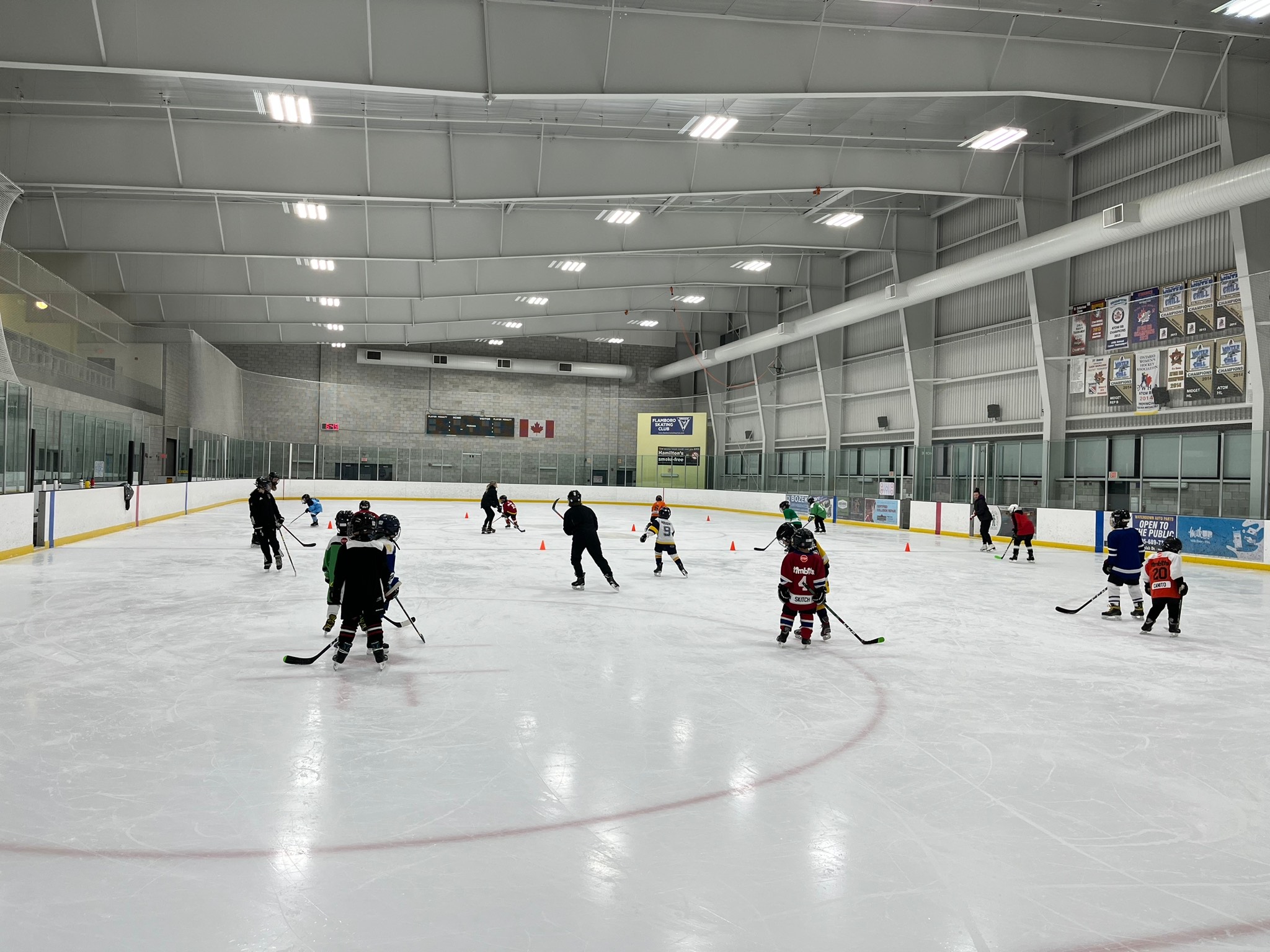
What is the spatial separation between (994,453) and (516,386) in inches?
956

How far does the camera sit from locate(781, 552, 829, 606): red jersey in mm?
7266

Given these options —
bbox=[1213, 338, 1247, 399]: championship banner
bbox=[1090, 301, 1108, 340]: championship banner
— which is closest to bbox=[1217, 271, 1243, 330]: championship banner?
bbox=[1213, 338, 1247, 399]: championship banner

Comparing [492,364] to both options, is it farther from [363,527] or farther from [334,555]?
[363,527]

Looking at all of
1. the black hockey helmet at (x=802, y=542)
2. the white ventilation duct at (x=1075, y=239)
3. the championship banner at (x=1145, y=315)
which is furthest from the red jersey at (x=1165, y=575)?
the championship banner at (x=1145, y=315)

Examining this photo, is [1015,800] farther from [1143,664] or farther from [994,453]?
[994,453]

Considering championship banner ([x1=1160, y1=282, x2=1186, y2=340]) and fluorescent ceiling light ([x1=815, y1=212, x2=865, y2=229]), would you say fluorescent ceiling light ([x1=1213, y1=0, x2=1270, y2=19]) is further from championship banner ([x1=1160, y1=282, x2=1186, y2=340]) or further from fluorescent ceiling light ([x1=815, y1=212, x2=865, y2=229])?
fluorescent ceiling light ([x1=815, y1=212, x2=865, y2=229])

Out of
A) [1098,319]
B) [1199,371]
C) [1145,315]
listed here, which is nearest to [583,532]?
[1199,371]

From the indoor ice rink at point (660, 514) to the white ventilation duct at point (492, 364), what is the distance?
Answer: 5161 mm

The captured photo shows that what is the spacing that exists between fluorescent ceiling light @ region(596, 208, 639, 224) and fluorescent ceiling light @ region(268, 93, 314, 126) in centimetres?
768

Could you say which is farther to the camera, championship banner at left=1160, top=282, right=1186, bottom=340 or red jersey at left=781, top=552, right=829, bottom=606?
championship banner at left=1160, top=282, right=1186, bottom=340

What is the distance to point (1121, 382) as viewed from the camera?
18703 millimetres

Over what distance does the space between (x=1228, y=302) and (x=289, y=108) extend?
57.0 feet

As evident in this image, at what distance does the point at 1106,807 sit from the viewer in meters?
3.84

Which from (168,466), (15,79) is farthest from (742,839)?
A: (168,466)
